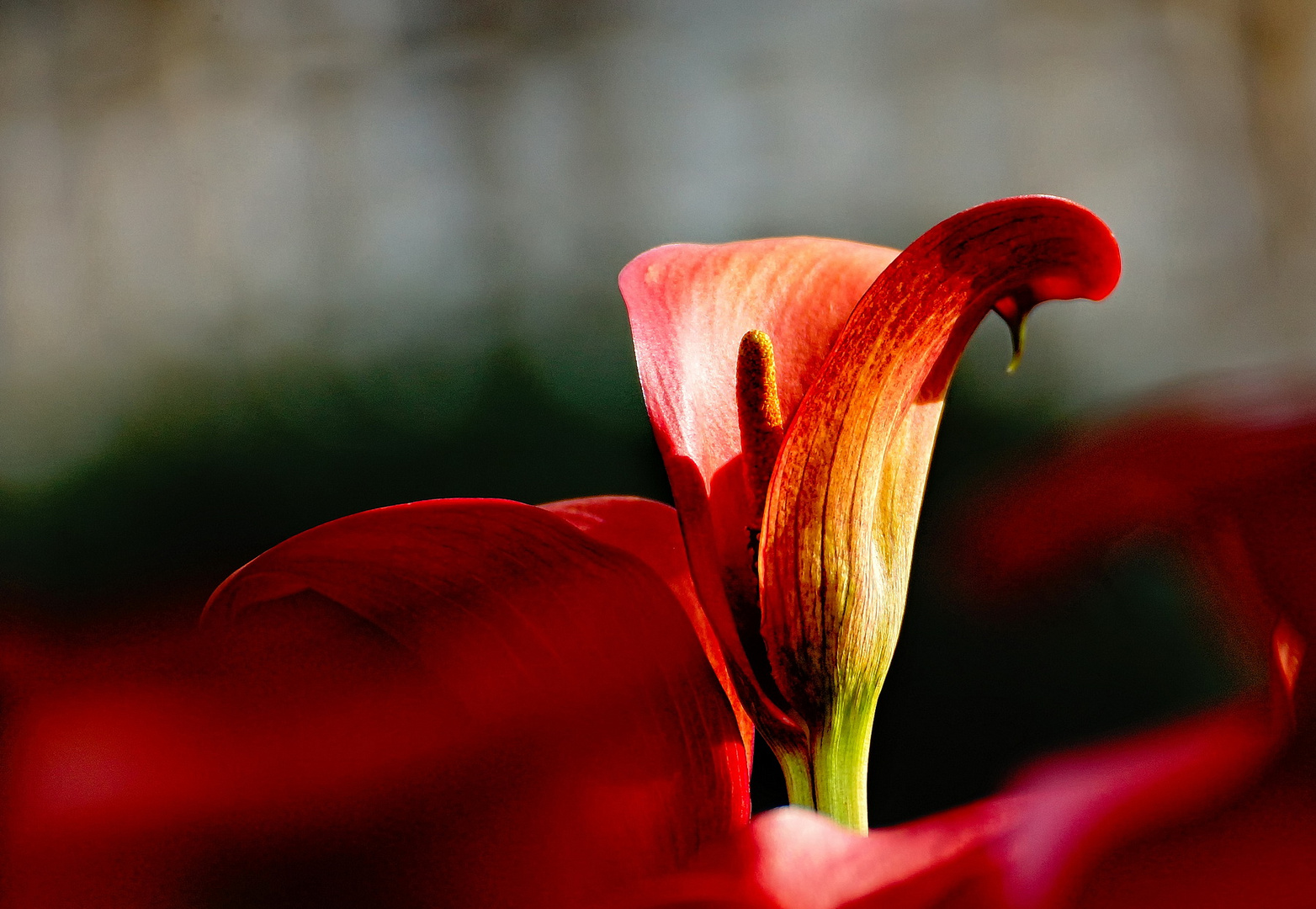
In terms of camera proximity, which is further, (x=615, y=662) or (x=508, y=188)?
(x=508, y=188)

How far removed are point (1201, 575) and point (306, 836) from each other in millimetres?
42

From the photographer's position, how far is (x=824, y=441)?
0.07 meters

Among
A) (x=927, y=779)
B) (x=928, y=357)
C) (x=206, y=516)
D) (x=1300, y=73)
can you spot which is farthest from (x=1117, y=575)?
(x=1300, y=73)

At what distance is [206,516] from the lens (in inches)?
17.6

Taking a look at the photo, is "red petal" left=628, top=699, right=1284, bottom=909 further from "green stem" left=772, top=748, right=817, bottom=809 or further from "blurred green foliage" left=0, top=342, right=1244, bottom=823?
"blurred green foliage" left=0, top=342, right=1244, bottom=823

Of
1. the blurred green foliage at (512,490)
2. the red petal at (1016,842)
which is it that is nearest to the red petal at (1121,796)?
the red petal at (1016,842)

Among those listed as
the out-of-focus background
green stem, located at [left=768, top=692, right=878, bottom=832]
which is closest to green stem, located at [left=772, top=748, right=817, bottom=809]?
green stem, located at [left=768, top=692, right=878, bottom=832]

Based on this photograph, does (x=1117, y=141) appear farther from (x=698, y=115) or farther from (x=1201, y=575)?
(x=1201, y=575)

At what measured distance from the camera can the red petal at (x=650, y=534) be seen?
0.09 m

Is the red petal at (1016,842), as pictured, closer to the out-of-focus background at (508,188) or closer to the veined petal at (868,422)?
the veined petal at (868,422)

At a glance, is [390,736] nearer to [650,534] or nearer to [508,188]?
[650,534]

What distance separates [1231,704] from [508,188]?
526 millimetres

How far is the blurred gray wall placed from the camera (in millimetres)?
504

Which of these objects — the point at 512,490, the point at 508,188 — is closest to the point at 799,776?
the point at 512,490
